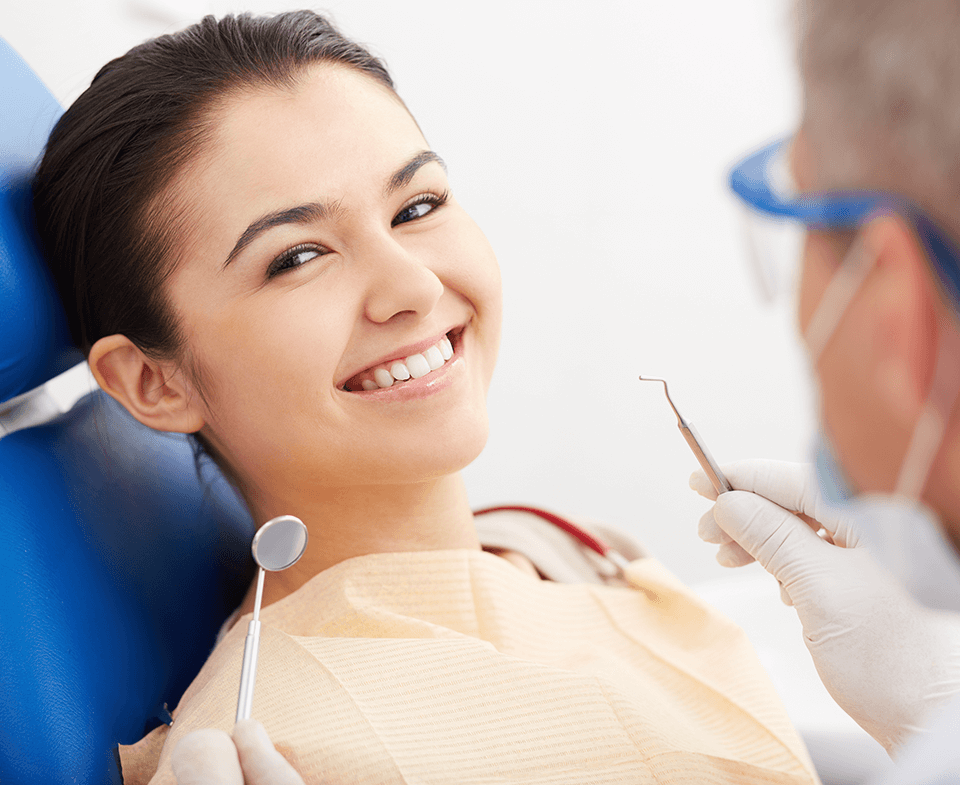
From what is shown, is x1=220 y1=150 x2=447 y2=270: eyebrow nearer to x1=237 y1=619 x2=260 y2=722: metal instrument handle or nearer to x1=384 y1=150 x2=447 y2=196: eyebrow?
x1=384 y1=150 x2=447 y2=196: eyebrow

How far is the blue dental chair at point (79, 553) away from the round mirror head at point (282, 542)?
31 cm

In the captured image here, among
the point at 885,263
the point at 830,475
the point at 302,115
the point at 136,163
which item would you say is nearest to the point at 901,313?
the point at 885,263

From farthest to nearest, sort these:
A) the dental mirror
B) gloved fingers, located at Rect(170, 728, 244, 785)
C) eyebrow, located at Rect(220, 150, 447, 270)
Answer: eyebrow, located at Rect(220, 150, 447, 270) → the dental mirror → gloved fingers, located at Rect(170, 728, 244, 785)

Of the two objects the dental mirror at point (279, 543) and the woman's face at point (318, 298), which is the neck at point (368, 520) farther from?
the dental mirror at point (279, 543)

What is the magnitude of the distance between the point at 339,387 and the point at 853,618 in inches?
26.6

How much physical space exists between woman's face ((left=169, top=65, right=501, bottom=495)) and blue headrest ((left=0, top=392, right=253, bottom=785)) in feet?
0.75

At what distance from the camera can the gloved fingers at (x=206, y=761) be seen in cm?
80

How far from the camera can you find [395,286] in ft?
3.46

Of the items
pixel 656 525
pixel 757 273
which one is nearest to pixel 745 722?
pixel 757 273

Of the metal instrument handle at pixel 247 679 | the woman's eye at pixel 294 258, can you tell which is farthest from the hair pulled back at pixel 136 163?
the metal instrument handle at pixel 247 679

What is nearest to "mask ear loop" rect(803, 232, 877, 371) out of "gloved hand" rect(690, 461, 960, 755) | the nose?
"gloved hand" rect(690, 461, 960, 755)

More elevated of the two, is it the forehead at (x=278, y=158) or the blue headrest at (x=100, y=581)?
the forehead at (x=278, y=158)

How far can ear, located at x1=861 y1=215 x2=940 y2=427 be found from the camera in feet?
1.70

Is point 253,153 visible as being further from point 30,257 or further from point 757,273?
point 757,273
